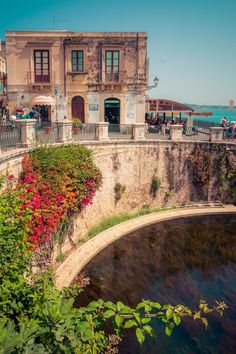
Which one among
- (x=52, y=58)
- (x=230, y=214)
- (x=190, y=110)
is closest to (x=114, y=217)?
(x=230, y=214)

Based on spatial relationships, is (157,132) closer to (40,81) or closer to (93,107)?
(93,107)

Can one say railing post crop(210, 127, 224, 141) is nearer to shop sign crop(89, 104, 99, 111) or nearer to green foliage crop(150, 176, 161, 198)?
green foliage crop(150, 176, 161, 198)

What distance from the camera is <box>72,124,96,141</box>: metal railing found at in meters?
17.3

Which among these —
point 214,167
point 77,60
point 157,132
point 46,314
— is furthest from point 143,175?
point 46,314

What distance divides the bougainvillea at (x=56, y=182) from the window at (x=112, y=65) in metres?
10.2

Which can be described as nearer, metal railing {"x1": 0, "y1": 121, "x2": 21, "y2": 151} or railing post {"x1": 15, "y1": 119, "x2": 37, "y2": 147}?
metal railing {"x1": 0, "y1": 121, "x2": 21, "y2": 151}

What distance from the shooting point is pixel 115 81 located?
24078 mm

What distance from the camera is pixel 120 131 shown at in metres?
18.8

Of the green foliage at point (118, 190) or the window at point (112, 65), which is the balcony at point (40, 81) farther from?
the green foliage at point (118, 190)

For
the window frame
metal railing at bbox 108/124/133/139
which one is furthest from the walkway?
the window frame

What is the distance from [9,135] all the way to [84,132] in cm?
531

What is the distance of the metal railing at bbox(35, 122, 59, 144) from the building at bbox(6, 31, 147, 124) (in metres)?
8.75

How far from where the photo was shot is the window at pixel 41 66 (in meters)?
23.8

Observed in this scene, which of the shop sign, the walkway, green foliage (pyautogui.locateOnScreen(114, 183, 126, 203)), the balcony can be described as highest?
the balcony
